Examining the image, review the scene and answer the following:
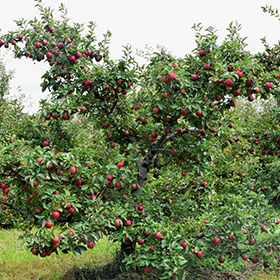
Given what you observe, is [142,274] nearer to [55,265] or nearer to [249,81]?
[55,265]

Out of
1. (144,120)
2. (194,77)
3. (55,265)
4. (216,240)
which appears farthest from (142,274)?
(194,77)

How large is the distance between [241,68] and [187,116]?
854mm

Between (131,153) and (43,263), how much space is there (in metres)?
3.23

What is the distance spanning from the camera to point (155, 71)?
3.29m

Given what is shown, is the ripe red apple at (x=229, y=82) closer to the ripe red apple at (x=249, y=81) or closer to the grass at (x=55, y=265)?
the ripe red apple at (x=249, y=81)

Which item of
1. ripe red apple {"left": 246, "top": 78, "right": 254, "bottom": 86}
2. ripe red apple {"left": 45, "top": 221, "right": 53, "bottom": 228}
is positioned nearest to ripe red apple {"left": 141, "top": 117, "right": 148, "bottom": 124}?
ripe red apple {"left": 246, "top": 78, "right": 254, "bottom": 86}

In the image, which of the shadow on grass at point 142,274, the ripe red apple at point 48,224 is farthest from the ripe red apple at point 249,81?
the shadow on grass at point 142,274

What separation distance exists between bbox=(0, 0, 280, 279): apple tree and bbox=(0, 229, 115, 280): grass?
132 cm

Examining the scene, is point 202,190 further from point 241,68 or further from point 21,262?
point 21,262

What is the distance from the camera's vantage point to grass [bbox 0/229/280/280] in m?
4.60

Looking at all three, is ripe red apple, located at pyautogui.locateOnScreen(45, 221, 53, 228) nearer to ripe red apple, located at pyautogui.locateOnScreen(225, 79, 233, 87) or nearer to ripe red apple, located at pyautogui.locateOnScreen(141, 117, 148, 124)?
ripe red apple, located at pyautogui.locateOnScreen(141, 117, 148, 124)

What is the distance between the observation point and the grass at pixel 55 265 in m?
4.60

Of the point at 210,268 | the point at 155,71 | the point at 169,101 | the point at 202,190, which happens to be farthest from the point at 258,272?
the point at 155,71

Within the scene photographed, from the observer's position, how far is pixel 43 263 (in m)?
5.25
